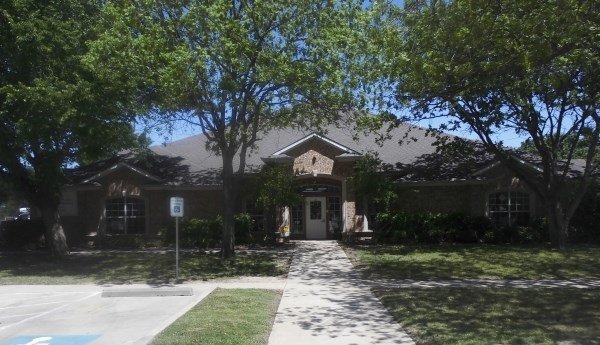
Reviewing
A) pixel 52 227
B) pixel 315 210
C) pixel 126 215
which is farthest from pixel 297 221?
pixel 52 227

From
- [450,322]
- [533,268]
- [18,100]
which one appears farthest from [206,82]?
[533,268]

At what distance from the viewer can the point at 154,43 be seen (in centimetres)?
1502

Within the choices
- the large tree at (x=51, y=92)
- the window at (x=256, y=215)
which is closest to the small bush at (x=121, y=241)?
the window at (x=256, y=215)

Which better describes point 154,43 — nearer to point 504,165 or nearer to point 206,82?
point 206,82

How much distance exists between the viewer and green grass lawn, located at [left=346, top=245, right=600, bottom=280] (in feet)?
51.5

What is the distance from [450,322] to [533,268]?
Answer: 7986 millimetres

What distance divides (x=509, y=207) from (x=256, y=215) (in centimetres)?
1104

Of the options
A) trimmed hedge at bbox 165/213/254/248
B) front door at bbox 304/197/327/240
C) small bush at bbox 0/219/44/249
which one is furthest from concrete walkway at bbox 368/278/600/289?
small bush at bbox 0/219/44/249

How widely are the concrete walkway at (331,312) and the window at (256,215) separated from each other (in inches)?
325

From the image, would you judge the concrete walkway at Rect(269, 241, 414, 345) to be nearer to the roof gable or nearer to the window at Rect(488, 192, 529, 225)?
the roof gable

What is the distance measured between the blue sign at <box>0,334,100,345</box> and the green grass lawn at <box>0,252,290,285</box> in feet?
20.0

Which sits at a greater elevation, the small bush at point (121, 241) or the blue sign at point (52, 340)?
the small bush at point (121, 241)

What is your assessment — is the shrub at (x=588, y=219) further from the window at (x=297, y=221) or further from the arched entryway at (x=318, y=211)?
the window at (x=297, y=221)

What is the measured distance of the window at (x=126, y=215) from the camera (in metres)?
25.5
